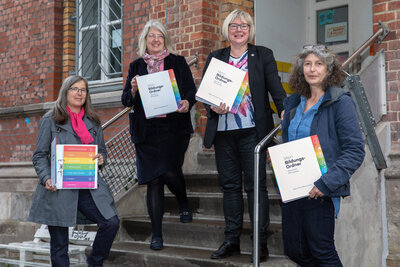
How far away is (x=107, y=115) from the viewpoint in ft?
26.7

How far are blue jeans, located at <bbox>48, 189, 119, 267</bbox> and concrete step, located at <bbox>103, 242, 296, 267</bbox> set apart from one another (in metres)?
0.75

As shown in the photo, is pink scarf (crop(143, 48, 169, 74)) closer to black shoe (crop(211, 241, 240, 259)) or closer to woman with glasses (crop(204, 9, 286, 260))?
woman with glasses (crop(204, 9, 286, 260))

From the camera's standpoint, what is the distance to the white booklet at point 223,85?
14.8ft

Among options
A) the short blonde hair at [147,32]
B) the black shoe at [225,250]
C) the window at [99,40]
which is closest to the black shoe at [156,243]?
the black shoe at [225,250]

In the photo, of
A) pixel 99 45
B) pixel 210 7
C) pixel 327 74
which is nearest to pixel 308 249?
pixel 327 74

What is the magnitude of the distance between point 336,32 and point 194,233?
3.61 metres

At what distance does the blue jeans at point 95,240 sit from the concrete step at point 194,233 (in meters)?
1.16

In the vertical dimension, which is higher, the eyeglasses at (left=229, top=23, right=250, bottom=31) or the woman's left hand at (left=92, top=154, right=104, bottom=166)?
the eyeglasses at (left=229, top=23, right=250, bottom=31)

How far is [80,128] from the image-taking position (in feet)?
14.8

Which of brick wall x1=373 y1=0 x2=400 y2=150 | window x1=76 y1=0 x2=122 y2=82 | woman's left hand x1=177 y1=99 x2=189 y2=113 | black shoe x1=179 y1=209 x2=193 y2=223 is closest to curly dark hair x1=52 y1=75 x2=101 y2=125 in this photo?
woman's left hand x1=177 y1=99 x2=189 y2=113

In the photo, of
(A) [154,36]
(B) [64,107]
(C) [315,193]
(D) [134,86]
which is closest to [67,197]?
(B) [64,107]

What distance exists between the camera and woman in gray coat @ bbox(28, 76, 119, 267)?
14.3ft

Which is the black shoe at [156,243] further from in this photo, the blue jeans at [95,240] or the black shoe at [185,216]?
the blue jeans at [95,240]

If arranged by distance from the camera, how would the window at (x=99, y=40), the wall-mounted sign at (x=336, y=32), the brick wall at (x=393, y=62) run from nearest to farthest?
the brick wall at (x=393, y=62) < the wall-mounted sign at (x=336, y=32) < the window at (x=99, y=40)
